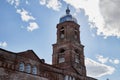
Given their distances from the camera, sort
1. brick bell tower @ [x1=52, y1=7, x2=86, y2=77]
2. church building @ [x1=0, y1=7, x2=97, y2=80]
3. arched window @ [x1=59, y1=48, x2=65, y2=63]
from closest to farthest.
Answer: church building @ [x1=0, y1=7, x2=97, y2=80], brick bell tower @ [x1=52, y1=7, x2=86, y2=77], arched window @ [x1=59, y1=48, x2=65, y2=63]

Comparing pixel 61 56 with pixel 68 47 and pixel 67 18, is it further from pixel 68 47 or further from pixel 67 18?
pixel 67 18

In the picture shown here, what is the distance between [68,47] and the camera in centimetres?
5062

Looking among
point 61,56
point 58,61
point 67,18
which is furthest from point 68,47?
point 67,18

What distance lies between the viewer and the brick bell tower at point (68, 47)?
50.0m

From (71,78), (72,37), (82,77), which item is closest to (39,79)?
(71,78)

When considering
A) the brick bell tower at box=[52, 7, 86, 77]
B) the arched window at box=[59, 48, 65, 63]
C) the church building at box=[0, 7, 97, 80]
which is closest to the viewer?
the church building at box=[0, 7, 97, 80]

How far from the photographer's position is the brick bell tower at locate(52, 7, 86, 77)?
4997 cm

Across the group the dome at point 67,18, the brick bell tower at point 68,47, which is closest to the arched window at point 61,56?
the brick bell tower at point 68,47

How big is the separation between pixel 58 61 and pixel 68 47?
3.48 metres

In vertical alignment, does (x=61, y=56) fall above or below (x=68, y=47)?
below

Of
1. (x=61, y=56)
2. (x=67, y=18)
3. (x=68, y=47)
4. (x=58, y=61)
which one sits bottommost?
(x=58, y=61)

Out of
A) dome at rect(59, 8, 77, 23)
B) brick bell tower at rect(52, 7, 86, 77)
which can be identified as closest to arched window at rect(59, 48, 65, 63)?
brick bell tower at rect(52, 7, 86, 77)

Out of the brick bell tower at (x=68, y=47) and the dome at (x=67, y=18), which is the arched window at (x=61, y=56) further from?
the dome at (x=67, y=18)

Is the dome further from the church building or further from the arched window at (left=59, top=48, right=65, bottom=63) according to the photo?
the arched window at (left=59, top=48, right=65, bottom=63)
